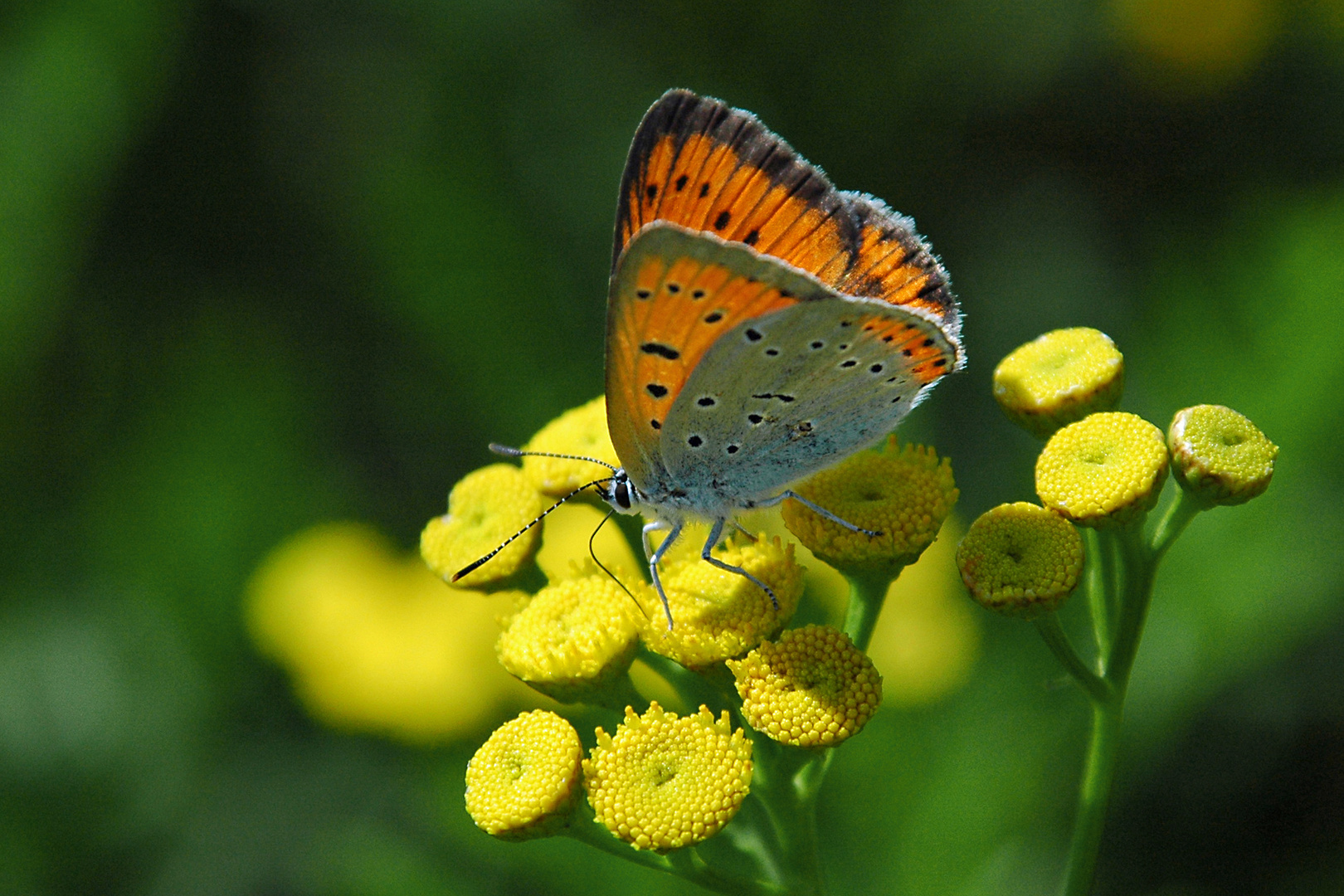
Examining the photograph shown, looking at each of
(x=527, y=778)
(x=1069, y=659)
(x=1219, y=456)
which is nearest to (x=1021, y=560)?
(x=1069, y=659)

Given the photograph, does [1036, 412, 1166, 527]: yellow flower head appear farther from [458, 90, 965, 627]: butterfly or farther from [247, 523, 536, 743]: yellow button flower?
[247, 523, 536, 743]: yellow button flower

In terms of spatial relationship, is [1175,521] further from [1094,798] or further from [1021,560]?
[1094,798]

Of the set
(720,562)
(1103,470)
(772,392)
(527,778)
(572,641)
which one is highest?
(772,392)

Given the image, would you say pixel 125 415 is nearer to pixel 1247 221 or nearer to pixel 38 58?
pixel 38 58

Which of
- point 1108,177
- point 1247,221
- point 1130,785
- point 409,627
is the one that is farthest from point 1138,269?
point 409,627

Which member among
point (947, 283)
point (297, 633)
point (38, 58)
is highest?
point (38, 58)

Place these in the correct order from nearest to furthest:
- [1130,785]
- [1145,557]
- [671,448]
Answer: [1145,557] → [671,448] → [1130,785]
